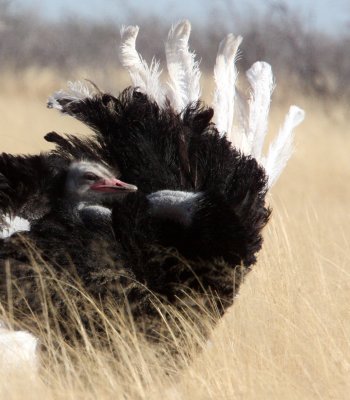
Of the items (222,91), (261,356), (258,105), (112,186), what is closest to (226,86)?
(222,91)

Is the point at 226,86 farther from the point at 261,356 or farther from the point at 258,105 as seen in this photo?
the point at 261,356

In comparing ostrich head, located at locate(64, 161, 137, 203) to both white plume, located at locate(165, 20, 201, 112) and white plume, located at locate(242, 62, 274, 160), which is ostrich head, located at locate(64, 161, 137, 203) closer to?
white plume, located at locate(165, 20, 201, 112)

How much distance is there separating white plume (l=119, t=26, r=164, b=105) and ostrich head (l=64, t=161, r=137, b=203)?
496mm

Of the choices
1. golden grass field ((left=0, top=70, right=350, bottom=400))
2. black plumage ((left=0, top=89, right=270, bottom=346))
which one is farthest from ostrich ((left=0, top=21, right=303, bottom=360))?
golden grass field ((left=0, top=70, right=350, bottom=400))

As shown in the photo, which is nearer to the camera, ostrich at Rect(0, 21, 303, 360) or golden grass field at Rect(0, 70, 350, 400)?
golden grass field at Rect(0, 70, 350, 400)

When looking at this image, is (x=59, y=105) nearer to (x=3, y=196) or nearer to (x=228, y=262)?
(x=3, y=196)

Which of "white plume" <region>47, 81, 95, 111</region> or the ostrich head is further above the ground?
"white plume" <region>47, 81, 95, 111</region>

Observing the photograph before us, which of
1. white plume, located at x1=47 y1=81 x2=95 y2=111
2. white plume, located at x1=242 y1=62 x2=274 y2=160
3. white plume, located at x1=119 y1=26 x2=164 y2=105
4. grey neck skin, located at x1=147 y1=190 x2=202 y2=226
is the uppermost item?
white plume, located at x1=242 y1=62 x2=274 y2=160

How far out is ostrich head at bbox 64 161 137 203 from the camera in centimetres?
495

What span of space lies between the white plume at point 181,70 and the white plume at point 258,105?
0.84 feet

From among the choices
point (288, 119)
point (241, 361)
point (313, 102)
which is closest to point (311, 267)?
point (288, 119)

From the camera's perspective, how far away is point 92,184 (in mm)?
4988

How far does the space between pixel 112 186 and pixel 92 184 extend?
0.08 m

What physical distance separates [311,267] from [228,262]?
1787 millimetres
